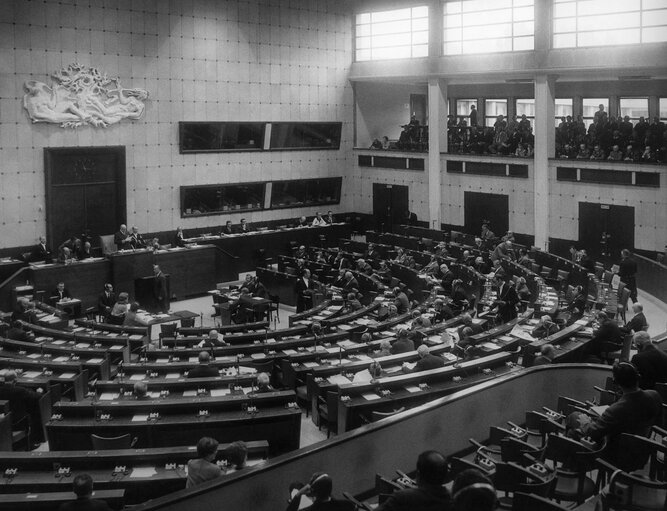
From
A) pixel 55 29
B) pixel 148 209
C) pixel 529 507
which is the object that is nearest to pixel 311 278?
pixel 148 209

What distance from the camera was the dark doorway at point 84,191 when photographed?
2369cm

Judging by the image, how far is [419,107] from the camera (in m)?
35.6

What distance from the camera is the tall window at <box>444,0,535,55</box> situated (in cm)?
2612

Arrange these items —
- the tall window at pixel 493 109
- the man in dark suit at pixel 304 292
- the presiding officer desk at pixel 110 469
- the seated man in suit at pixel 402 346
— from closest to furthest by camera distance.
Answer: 1. the presiding officer desk at pixel 110 469
2. the seated man in suit at pixel 402 346
3. the man in dark suit at pixel 304 292
4. the tall window at pixel 493 109

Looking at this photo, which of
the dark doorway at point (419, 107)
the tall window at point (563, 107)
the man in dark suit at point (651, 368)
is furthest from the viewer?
the dark doorway at point (419, 107)

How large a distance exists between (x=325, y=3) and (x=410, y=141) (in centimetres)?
645

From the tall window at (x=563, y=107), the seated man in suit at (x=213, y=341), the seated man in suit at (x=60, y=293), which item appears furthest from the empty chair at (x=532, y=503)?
the tall window at (x=563, y=107)

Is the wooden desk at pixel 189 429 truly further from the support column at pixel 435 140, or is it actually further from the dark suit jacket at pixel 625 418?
the support column at pixel 435 140

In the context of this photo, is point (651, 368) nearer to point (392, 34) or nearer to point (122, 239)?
point (122, 239)

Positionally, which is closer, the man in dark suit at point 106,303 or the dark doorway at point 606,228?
the man in dark suit at point 106,303

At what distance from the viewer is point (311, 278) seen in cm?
2269

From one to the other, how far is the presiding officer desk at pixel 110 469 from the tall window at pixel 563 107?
24.4 m

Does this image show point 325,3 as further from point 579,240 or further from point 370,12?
point 579,240

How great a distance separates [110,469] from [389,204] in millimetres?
24046
